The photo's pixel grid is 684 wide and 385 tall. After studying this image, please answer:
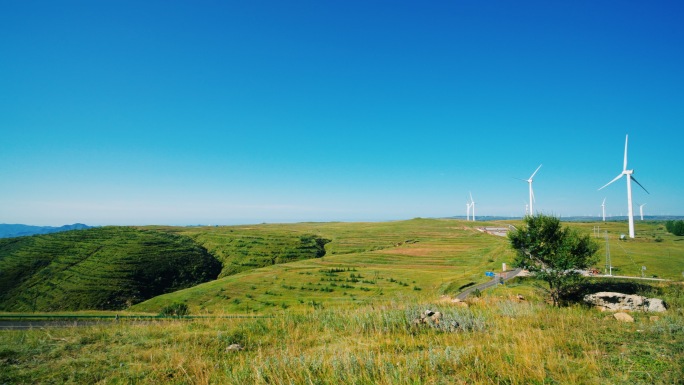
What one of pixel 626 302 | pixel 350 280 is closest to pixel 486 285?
pixel 350 280

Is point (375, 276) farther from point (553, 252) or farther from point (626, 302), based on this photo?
point (626, 302)

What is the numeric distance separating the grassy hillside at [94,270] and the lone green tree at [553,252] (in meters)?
93.3

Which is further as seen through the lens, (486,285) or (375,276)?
(375,276)

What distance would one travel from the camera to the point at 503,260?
10000cm

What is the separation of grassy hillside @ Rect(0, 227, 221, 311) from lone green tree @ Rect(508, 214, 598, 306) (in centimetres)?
9333

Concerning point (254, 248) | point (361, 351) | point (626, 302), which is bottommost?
point (254, 248)

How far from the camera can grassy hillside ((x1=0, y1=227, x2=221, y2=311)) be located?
303ft

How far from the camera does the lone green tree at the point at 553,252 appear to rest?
121 feet

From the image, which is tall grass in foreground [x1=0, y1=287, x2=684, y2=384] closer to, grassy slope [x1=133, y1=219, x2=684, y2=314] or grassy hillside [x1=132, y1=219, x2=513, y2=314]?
grassy hillside [x1=132, y1=219, x2=513, y2=314]

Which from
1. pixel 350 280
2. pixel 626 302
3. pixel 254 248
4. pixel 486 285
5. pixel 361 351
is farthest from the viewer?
pixel 254 248

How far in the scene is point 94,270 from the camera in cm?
10962

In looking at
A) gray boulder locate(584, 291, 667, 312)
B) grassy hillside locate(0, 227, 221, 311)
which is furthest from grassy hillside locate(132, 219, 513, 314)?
gray boulder locate(584, 291, 667, 312)

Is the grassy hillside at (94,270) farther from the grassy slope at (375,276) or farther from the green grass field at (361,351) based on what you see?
the green grass field at (361,351)

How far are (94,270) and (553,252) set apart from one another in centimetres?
13520
